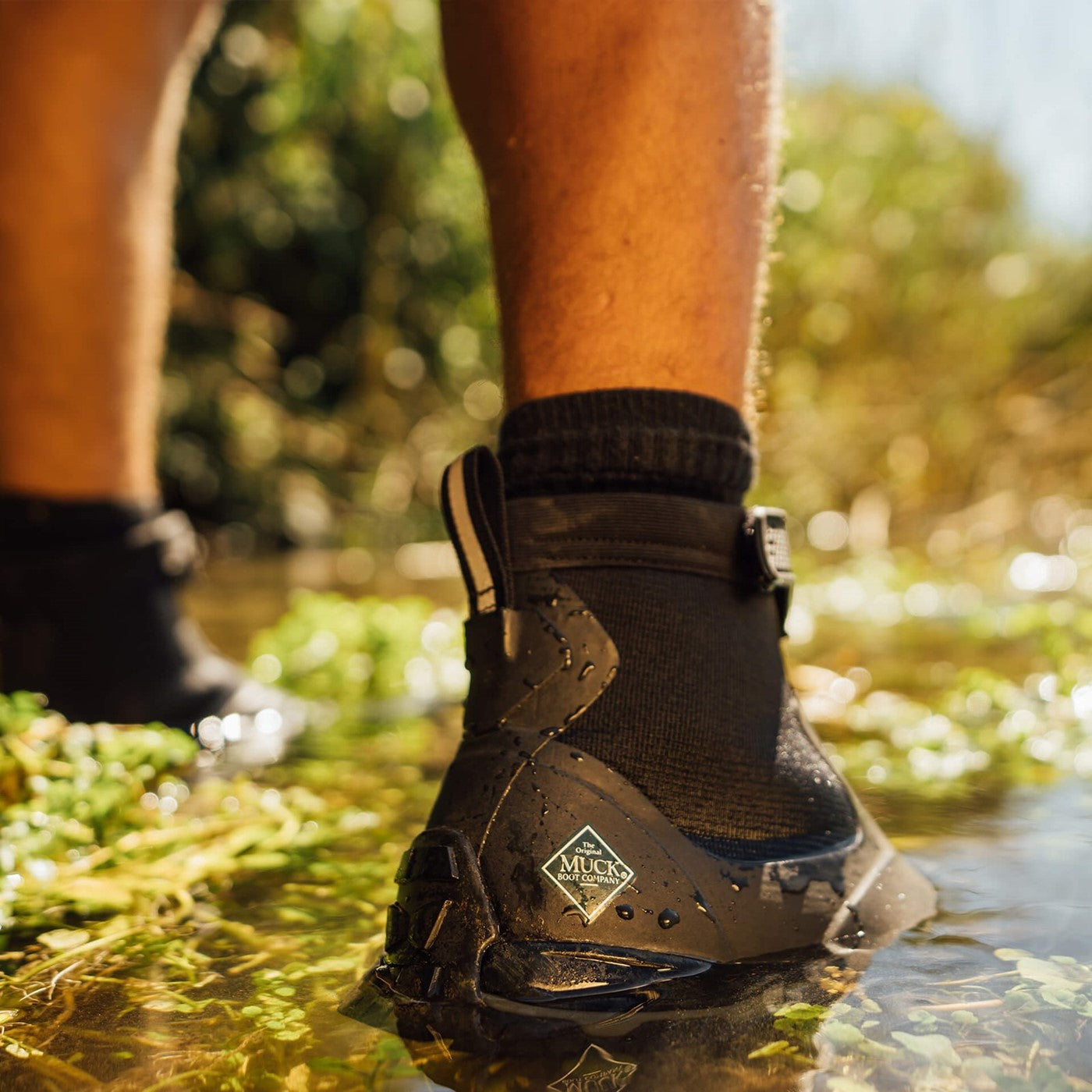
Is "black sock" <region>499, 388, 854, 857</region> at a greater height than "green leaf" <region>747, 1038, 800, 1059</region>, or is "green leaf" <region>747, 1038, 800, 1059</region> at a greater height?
"black sock" <region>499, 388, 854, 857</region>

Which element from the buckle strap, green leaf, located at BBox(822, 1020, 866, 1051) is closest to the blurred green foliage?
the buckle strap

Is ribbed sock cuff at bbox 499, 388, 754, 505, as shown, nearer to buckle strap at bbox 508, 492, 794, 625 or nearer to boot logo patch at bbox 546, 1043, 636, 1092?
buckle strap at bbox 508, 492, 794, 625

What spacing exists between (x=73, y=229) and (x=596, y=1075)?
1.51 metres

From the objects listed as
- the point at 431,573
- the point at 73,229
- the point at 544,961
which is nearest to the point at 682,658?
the point at 544,961

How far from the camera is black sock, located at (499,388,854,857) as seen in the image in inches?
36.5

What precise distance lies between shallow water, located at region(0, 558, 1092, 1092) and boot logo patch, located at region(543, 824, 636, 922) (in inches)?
4.3

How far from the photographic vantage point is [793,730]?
102 cm

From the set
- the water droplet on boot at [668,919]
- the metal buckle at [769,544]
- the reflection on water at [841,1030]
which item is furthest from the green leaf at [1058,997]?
the metal buckle at [769,544]

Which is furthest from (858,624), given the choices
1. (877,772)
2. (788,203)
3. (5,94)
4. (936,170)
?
(936,170)

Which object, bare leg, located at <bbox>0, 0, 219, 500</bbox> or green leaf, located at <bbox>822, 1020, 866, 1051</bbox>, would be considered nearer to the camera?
green leaf, located at <bbox>822, 1020, 866, 1051</bbox>

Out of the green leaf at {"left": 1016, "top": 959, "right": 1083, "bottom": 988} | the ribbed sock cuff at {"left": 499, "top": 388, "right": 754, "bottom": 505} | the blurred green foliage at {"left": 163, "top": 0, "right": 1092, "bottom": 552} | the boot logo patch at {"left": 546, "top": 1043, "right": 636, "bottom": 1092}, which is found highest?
the blurred green foliage at {"left": 163, "top": 0, "right": 1092, "bottom": 552}

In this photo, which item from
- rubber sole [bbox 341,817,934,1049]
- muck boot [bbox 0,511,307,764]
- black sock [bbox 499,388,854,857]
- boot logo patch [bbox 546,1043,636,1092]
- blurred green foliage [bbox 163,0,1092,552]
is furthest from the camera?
blurred green foliage [bbox 163,0,1092,552]

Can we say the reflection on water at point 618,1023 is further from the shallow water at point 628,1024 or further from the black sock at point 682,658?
the black sock at point 682,658

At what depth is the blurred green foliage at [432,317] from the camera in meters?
7.04
